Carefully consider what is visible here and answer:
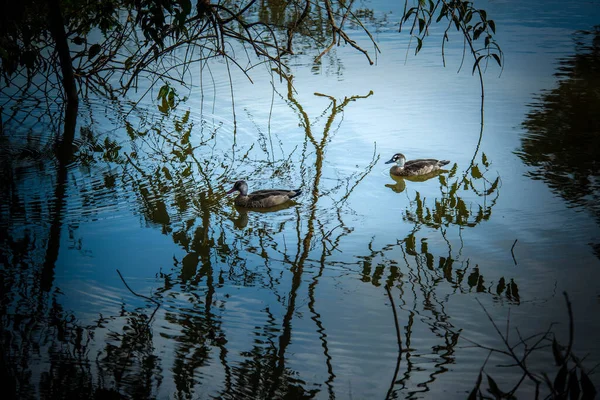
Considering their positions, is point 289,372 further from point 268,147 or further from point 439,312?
point 268,147

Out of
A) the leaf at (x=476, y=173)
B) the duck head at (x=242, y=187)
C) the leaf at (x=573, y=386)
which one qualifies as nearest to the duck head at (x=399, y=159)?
the leaf at (x=476, y=173)

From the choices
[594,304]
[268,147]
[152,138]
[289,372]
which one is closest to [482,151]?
[268,147]

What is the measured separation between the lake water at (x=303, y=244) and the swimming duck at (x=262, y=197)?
13 centimetres

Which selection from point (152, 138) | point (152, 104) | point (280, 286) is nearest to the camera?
point (280, 286)

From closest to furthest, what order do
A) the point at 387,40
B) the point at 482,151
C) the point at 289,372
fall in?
1. the point at 289,372
2. the point at 482,151
3. the point at 387,40

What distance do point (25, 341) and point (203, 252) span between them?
196cm

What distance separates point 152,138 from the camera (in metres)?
9.11

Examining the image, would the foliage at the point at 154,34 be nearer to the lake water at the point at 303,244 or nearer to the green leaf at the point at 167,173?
the lake water at the point at 303,244

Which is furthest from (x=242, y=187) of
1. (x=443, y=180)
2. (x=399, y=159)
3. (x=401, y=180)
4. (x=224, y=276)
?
(x=443, y=180)

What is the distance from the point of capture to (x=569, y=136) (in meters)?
8.89

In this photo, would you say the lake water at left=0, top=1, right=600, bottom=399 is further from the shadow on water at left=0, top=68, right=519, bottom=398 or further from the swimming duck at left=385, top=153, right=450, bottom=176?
the swimming duck at left=385, top=153, right=450, bottom=176

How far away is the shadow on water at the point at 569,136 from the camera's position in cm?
724

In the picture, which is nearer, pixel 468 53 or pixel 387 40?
pixel 468 53

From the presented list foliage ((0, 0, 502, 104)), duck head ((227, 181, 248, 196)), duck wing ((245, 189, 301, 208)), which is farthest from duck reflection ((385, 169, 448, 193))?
duck head ((227, 181, 248, 196))
